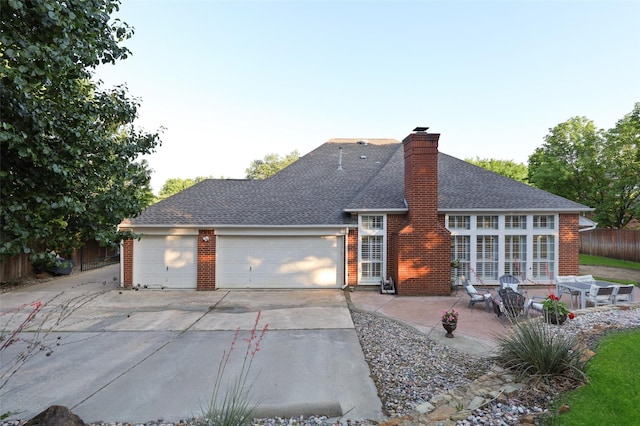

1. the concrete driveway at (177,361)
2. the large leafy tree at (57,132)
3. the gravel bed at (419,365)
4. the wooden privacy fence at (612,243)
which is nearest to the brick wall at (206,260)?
the concrete driveway at (177,361)

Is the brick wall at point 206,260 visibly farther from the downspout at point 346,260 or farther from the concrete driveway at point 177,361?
the downspout at point 346,260

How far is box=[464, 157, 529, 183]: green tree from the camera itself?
39.5 meters

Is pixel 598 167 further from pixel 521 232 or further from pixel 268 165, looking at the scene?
pixel 268 165

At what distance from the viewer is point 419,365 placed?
530 cm

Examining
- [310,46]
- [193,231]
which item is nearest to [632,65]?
[310,46]

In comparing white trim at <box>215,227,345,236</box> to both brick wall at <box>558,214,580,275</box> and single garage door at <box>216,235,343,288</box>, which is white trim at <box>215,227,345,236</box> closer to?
single garage door at <box>216,235,343,288</box>

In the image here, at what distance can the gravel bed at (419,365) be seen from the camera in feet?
12.4

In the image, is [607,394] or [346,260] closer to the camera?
[607,394]

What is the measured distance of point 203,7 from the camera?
34.5 feet

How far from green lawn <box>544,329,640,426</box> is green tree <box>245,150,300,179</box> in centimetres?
4596

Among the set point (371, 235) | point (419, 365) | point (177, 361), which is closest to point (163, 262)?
point (177, 361)

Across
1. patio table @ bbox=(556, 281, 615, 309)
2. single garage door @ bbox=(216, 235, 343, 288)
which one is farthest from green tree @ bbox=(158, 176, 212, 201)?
patio table @ bbox=(556, 281, 615, 309)

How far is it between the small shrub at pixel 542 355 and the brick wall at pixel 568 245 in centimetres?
858

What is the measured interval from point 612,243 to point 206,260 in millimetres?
23766
